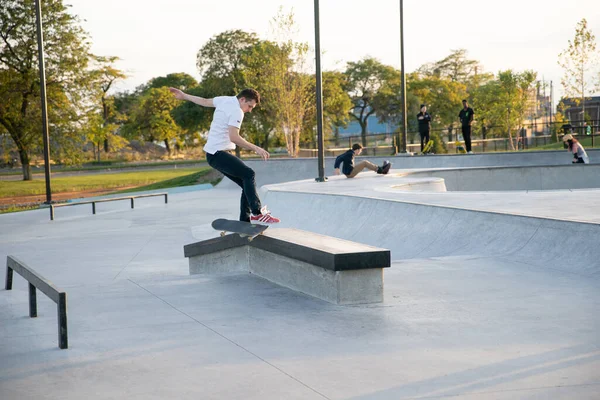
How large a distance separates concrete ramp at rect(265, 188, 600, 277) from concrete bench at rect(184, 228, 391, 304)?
2.44 metres

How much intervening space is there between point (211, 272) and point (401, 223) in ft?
11.3

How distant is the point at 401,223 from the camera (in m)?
10.1

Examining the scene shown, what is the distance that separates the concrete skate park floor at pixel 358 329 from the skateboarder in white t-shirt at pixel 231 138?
3.59 feet

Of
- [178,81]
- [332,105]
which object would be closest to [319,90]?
[332,105]

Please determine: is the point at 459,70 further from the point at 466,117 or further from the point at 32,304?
the point at 32,304

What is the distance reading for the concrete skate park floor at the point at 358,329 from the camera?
370 centimetres

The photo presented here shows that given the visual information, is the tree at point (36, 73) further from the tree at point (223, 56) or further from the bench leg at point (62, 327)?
the bench leg at point (62, 327)

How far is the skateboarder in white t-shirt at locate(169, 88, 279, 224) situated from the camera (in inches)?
283

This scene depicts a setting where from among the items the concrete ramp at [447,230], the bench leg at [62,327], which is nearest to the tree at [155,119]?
the concrete ramp at [447,230]

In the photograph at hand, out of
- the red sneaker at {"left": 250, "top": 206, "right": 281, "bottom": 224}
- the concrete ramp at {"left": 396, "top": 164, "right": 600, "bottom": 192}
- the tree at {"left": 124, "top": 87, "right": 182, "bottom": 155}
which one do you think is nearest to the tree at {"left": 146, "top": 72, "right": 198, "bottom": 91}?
the tree at {"left": 124, "top": 87, "right": 182, "bottom": 155}

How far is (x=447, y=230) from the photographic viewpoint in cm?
901

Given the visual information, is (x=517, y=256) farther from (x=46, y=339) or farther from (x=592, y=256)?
(x=46, y=339)

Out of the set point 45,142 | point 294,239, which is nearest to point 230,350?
point 294,239

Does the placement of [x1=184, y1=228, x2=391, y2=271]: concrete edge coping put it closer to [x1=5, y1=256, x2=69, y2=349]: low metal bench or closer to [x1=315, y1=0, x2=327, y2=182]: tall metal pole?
[x1=5, y1=256, x2=69, y2=349]: low metal bench
